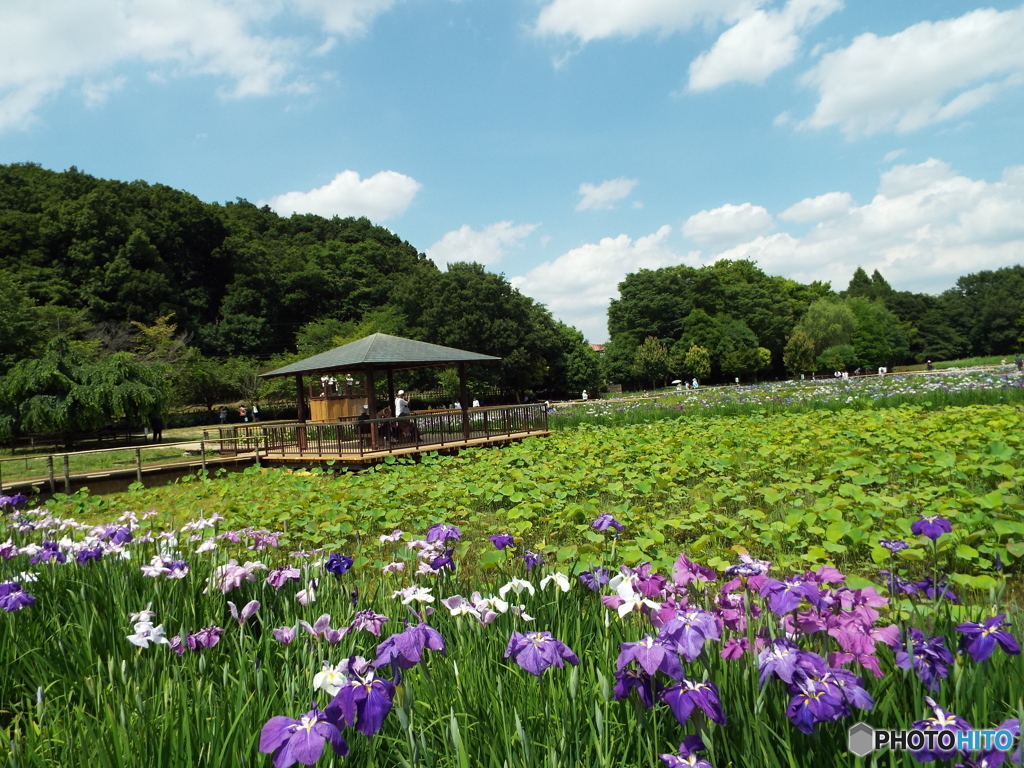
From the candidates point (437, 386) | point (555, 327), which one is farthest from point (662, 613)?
point (555, 327)

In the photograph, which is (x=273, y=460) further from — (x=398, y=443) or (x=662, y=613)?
(x=662, y=613)

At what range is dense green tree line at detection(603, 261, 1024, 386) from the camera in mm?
55219

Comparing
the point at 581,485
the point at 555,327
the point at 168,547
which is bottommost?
the point at 581,485

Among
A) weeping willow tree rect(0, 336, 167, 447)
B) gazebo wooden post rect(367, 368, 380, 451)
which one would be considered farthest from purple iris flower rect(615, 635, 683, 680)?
weeping willow tree rect(0, 336, 167, 447)

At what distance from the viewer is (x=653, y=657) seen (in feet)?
4.49

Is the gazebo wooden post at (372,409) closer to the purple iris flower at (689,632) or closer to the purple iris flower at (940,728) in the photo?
the purple iris flower at (689,632)

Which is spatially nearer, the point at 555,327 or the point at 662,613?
the point at 662,613

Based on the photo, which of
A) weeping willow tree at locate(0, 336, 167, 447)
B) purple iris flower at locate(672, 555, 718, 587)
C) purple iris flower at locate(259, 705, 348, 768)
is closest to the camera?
purple iris flower at locate(259, 705, 348, 768)

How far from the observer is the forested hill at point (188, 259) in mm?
39719

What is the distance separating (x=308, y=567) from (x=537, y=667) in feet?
5.03

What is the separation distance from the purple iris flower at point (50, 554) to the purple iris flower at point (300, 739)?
8.93 feet

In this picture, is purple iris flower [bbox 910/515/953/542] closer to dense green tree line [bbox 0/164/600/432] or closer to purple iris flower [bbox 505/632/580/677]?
purple iris flower [bbox 505/632/580/677]

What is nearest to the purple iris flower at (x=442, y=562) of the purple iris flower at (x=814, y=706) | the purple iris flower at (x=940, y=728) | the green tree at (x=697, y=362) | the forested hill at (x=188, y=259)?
the purple iris flower at (x=814, y=706)

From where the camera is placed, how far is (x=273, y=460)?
603 inches
